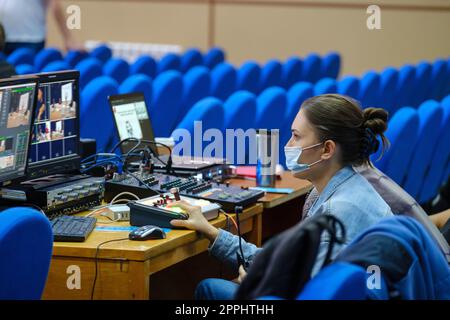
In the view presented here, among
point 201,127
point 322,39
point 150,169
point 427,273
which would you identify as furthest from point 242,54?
point 427,273

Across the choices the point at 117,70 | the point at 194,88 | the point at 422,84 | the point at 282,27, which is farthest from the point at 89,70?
the point at 282,27

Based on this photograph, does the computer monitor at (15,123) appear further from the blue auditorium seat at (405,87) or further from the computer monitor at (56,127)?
the blue auditorium seat at (405,87)

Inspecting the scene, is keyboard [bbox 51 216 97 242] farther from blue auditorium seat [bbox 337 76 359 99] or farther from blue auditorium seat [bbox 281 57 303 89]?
blue auditorium seat [bbox 281 57 303 89]

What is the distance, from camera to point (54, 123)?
341 centimetres

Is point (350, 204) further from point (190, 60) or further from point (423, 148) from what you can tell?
point (190, 60)

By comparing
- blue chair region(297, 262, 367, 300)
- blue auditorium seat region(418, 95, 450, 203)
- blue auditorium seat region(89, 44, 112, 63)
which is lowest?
blue auditorium seat region(418, 95, 450, 203)

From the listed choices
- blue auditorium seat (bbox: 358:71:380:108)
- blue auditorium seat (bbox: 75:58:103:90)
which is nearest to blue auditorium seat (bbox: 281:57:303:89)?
blue auditorium seat (bbox: 358:71:380:108)

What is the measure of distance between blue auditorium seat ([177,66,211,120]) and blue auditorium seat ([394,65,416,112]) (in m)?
2.03

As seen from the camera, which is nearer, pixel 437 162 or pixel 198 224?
pixel 198 224

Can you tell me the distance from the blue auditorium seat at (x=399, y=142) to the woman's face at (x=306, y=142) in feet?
6.28

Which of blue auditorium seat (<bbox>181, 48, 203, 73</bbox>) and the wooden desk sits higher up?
blue auditorium seat (<bbox>181, 48, 203, 73</bbox>)

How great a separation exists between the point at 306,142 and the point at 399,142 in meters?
2.09

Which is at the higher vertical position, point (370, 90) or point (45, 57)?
point (45, 57)

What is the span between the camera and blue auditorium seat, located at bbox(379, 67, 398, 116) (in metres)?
7.80
